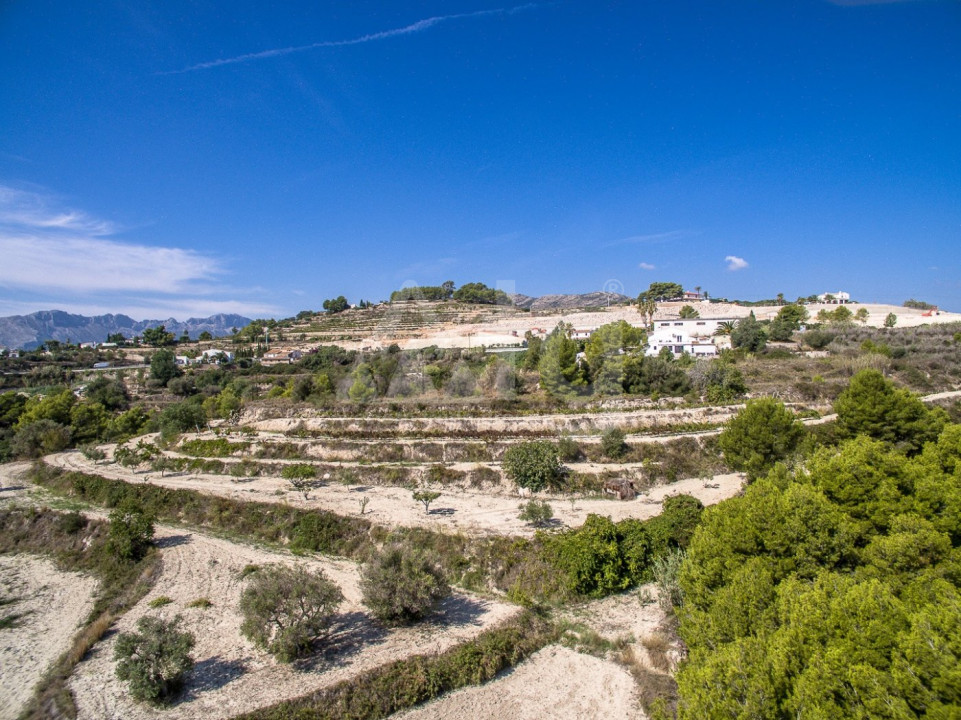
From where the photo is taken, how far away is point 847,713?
570 centimetres

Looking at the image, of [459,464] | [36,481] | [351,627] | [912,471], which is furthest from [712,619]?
[36,481]

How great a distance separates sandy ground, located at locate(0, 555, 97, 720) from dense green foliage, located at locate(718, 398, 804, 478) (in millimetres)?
21859

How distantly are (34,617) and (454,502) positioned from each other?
43.1 ft

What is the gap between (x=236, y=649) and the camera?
37.2 feet

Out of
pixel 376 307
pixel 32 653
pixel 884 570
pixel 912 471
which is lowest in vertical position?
pixel 32 653

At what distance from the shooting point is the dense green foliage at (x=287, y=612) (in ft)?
34.8

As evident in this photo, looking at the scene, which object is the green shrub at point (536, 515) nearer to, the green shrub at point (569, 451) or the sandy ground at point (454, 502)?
the sandy ground at point (454, 502)

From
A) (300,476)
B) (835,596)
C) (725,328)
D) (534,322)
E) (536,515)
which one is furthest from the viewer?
(534,322)

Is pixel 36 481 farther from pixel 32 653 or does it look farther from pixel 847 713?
pixel 847 713

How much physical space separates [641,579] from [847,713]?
7.88 meters

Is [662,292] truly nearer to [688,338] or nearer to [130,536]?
[688,338]

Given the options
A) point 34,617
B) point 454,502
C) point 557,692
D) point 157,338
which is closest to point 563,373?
point 454,502

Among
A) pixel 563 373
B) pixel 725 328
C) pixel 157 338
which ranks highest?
pixel 157 338

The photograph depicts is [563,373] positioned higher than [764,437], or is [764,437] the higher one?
[563,373]
